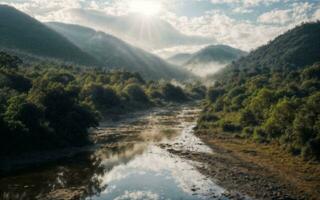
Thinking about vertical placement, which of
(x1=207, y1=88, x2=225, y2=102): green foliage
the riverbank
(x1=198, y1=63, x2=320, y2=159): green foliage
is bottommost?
the riverbank

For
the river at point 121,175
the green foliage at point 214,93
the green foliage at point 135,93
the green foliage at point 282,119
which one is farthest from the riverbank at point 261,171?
the green foliage at point 135,93

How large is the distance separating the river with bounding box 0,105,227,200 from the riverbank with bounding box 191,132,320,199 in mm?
2674

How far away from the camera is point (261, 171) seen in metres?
60.0

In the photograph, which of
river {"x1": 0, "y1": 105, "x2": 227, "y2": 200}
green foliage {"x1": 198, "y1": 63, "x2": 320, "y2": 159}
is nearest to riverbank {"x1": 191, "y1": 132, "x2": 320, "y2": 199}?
green foliage {"x1": 198, "y1": 63, "x2": 320, "y2": 159}

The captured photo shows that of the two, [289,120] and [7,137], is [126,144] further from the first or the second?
[289,120]

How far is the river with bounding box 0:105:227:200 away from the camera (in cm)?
4988

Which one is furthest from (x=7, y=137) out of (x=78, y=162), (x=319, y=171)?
(x=319, y=171)

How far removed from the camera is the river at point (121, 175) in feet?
164

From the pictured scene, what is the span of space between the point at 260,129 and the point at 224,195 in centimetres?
3712

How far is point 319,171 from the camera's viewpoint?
57469 mm

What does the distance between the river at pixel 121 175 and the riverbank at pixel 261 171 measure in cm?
267

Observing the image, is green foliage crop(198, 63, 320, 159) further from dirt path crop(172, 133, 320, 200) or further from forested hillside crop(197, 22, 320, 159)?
dirt path crop(172, 133, 320, 200)

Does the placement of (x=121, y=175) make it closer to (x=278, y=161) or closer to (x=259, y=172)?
(x=259, y=172)

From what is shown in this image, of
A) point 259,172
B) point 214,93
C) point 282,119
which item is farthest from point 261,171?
point 214,93
